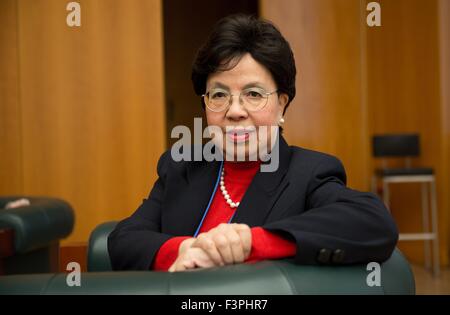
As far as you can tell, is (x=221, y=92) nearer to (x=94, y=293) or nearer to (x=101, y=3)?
(x=94, y=293)

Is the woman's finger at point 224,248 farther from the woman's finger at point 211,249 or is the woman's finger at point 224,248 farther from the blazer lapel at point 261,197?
the blazer lapel at point 261,197

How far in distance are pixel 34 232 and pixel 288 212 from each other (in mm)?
1696

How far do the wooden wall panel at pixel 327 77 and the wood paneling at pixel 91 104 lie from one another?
3.44 feet

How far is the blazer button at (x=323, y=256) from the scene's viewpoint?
99 cm

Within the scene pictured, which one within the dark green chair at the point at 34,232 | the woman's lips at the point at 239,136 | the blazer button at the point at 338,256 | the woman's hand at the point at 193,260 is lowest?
the dark green chair at the point at 34,232

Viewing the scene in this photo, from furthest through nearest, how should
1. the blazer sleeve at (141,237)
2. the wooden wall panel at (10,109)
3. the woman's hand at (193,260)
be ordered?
1. the wooden wall panel at (10,109)
2. the blazer sleeve at (141,237)
3. the woman's hand at (193,260)

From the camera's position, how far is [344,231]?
3.47 feet

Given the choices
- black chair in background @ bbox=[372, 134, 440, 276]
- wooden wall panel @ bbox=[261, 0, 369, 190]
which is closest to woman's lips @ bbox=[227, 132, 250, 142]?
wooden wall panel @ bbox=[261, 0, 369, 190]

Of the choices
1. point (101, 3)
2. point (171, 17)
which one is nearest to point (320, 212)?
point (101, 3)

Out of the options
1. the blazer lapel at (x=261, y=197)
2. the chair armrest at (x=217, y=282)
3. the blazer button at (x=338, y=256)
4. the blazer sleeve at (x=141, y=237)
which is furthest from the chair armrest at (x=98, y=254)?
the blazer button at (x=338, y=256)

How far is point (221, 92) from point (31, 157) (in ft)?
9.36

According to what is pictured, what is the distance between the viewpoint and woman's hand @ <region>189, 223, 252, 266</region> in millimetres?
1063

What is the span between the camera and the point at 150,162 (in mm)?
3980

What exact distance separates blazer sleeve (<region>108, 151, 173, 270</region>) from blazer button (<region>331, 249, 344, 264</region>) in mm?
405
